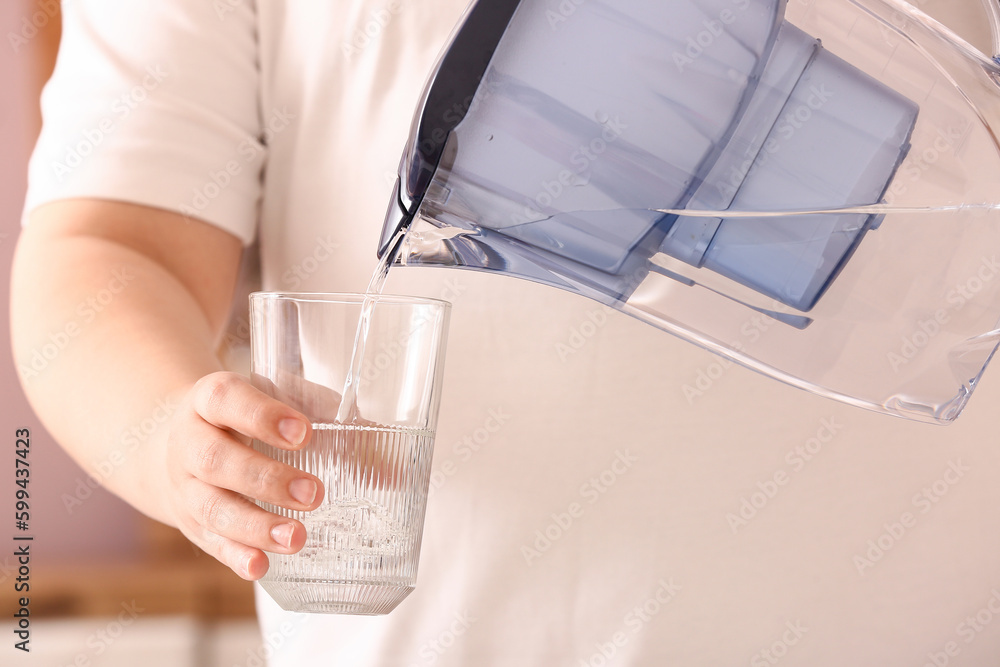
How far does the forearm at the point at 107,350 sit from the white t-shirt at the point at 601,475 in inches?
2.9

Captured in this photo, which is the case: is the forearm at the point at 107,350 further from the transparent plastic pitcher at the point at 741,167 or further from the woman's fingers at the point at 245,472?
the transparent plastic pitcher at the point at 741,167

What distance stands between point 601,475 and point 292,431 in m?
0.29

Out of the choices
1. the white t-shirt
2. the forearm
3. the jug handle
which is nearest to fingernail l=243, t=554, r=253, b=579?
the forearm

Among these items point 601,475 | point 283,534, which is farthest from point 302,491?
point 601,475

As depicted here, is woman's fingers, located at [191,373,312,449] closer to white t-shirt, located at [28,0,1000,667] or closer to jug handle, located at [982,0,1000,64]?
white t-shirt, located at [28,0,1000,667]

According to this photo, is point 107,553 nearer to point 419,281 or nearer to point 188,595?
point 188,595

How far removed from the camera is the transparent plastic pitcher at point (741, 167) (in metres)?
0.33

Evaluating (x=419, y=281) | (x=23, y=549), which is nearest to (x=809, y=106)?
(x=419, y=281)

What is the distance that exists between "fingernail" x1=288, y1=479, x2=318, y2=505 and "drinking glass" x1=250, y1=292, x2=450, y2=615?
0.02m

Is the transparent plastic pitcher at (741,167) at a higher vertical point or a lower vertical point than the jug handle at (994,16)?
lower

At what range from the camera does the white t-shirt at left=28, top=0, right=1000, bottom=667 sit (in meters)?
0.57

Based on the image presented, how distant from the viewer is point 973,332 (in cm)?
37

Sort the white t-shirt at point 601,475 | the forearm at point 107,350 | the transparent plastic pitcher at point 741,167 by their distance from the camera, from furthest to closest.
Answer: the white t-shirt at point 601,475 < the forearm at point 107,350 < the transparent plastic pitcher at point 741,167

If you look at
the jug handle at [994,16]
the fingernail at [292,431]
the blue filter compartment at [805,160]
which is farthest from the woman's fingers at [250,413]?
the jug handle at [994,16]
